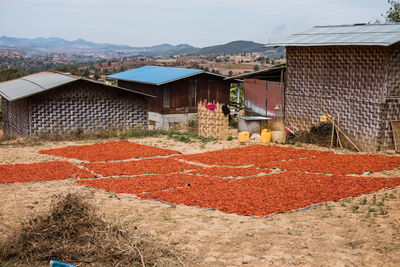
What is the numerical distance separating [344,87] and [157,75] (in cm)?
1577

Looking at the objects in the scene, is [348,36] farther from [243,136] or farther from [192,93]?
[192,93]

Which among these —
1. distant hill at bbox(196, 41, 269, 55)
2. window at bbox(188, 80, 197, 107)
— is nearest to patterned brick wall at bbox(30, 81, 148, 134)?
window at bbox(188, 80, 197, 107)

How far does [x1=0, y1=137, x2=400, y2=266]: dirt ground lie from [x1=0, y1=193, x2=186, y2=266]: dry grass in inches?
20.2

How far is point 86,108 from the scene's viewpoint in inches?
823

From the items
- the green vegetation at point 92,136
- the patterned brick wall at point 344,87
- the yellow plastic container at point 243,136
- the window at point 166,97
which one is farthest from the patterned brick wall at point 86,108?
the patterned brick wall at point 344,87

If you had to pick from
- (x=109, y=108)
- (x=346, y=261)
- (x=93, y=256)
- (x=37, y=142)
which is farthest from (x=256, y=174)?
(x=109, y=108)

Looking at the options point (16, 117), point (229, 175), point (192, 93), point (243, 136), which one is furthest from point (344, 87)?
point (16, 117)

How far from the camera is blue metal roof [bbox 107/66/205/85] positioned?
27225 millimetres

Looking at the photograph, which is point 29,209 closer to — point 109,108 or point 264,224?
point 264,224

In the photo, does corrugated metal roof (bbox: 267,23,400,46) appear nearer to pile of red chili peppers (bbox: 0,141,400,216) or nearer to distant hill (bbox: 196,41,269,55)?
pile of red chili peppers (bbox: 0,141,400,216)

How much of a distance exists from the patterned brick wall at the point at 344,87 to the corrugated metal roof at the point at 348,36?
1.05 ft

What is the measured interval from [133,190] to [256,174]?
3.34 meters

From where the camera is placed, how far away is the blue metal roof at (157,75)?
89.3 ft

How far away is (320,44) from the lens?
55.1 feet
